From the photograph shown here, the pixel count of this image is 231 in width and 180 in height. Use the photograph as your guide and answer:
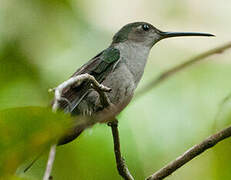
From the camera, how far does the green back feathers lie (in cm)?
412

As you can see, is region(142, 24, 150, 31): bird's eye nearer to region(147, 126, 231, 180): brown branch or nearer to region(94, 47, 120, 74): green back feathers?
region(94, 47, 120, 74): green back feathers

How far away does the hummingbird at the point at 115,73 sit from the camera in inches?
142

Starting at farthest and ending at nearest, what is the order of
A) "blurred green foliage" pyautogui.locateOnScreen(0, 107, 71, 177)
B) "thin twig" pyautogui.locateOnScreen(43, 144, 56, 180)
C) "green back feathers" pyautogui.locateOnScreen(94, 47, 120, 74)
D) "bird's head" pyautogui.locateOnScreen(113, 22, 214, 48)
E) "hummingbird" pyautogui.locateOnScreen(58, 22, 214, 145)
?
"bird's head" pyautogui.locateOnScreen(113, 22, 214, 48)
"green back feathers" pyautogui.locateOnScreen(94, 47, 120, 74)
"hummingbird" pyautogui.locateOnScreen(58, 22, 214, 145)
"blurred green foliage" pyautogui.locateOnScreen(0, 107, 71, 177)
"thin twig" pyautogui.locateOnScreen(43, 144, 56, 180)

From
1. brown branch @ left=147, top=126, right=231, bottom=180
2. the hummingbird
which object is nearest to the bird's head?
the hummingbird

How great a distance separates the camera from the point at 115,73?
160 inches

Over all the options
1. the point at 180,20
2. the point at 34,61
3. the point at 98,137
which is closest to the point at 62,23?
the point at 34,61

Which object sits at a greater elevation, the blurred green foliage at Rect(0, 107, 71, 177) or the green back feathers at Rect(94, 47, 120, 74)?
the blurred green foliage at Rect(0, 107, 71, 177)

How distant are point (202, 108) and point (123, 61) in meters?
1.41

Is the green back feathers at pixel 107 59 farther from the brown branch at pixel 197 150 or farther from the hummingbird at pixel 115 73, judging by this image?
the brown branch at pixel 197 150

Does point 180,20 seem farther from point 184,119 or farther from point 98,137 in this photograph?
point 98,137

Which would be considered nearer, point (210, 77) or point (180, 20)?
point (210, 77)

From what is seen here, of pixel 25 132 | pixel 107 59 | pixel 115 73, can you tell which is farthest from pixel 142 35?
pixel 25 132

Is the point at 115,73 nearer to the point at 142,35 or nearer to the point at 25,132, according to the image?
the point at 142,35

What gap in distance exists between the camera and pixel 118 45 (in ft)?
15.6
